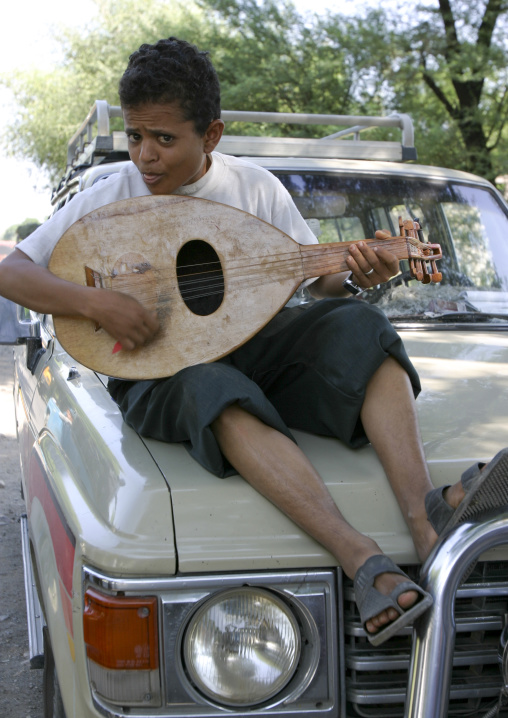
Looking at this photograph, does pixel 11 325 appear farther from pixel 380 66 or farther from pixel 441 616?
pixel 380 66

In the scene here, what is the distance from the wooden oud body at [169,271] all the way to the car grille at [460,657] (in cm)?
77

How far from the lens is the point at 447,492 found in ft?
5.33

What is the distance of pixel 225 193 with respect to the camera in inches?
→ 93.4

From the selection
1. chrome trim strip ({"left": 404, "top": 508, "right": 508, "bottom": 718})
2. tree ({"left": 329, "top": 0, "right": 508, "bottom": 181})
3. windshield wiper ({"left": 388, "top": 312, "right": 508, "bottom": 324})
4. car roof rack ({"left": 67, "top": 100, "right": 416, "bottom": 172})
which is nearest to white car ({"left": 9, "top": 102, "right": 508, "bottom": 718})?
chrome trim strip ({"left": 404, "top": 508, "right": 508, "bottom": 718})

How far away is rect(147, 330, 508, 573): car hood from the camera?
1519 mm

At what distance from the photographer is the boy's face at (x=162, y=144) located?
219 centimetres

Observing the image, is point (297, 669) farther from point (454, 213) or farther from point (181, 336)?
point (454, 213)

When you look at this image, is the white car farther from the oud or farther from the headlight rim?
the oud

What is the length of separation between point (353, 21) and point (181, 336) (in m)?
12.7

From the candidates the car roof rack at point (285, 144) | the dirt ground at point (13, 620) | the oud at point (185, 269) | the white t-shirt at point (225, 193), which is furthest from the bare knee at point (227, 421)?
the car roof rack at point (285, 144)

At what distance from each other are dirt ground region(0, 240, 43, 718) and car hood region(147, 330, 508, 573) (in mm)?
1787

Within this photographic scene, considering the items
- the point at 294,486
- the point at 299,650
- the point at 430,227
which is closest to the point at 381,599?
the point at 299,650

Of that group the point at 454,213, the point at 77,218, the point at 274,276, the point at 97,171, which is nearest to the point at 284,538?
the point at 274,276

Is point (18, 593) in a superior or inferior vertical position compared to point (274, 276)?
inferior
